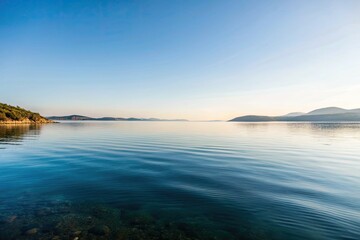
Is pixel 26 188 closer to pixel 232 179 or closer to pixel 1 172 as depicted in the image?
pixel 1 172

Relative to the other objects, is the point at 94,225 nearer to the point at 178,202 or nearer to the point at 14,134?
the point at 178,202

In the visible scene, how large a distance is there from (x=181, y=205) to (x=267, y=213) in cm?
528

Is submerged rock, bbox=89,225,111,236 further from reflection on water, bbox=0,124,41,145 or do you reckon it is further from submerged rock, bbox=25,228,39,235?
reflection on water, bbox=0,124,41,145

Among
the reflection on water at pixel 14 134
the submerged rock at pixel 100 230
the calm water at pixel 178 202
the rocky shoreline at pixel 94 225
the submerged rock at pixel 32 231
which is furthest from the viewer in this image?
the reflection on water at pixel 14 134

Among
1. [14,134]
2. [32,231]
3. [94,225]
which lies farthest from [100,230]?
[14,134]

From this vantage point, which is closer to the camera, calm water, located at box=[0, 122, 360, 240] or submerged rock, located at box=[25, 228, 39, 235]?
submerged rock, located at box=[25, 228, 39, 235]

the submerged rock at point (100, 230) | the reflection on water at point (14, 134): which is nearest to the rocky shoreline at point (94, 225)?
the submerged rock at point (100, 230)

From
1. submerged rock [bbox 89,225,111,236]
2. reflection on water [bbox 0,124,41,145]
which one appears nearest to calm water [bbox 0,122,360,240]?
submerged rock [bbox 89,225,111,236]

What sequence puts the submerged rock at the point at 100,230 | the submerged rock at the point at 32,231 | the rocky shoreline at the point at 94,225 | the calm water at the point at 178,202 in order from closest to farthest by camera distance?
the submerged rock at the point at 32,231, the rocky shoreline at the point at 94,225, the submerged rock at the point at 100,230, the calm water at the point at 178,202

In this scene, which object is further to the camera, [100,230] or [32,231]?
[100,230]

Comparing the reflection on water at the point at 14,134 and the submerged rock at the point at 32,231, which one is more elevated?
the reflection on water at the point at 14,134

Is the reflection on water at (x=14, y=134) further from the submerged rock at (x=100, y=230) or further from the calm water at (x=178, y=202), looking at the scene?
the submerged rock at (x=100, y=230)

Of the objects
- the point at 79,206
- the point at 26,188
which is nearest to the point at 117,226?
the point at 79,206

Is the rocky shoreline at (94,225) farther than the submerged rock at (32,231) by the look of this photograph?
Yes
